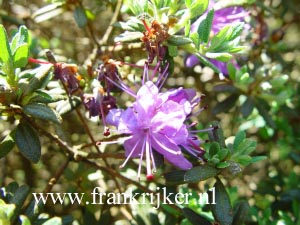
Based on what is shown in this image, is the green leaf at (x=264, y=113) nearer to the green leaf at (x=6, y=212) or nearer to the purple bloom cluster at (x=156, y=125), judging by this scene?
the purple bloom cluster at (x=156, y=125)

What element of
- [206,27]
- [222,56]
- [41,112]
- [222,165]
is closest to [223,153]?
[222,165]

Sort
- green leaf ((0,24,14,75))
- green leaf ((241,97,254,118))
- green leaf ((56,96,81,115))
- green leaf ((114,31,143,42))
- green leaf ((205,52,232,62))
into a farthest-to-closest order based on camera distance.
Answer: green leaf ((241,97,254,118))
green leaf ((56,96,81,115))
green leaf ((114,31,143,42))
green leaf ((205,52,232,62))
green leaf ((0,24,14,75))

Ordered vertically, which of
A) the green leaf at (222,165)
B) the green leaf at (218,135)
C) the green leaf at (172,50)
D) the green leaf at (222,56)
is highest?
the green leaf at (172,50)

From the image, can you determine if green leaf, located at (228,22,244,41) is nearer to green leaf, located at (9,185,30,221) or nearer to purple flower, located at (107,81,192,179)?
purple flower, located at (107,81,192,179)

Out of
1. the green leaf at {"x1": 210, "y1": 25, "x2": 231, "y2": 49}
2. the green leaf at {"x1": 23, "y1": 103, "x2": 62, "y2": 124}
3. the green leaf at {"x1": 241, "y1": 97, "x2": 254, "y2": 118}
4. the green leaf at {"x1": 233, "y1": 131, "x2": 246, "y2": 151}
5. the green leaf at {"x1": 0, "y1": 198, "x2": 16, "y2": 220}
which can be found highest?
the green leaf at {"x1": 210, "y1": 25, "x2": 231, "y2": 49}

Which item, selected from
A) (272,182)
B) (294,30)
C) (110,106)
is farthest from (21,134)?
(294,30)

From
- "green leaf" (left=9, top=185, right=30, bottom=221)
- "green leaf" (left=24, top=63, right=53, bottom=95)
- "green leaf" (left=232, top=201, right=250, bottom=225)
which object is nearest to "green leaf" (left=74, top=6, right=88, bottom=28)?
"green leaf" (left=24, top=63, right=53, bottom=95)

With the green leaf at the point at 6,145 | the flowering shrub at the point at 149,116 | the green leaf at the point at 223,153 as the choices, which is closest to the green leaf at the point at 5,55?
the flowering shrub at the point at 149,116
